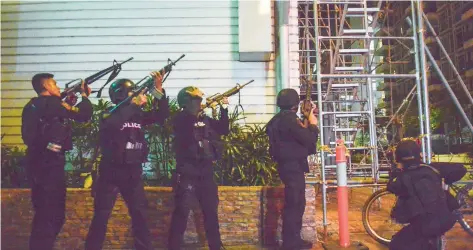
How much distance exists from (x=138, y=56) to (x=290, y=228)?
3.94 m

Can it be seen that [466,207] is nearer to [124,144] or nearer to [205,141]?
[205,141]

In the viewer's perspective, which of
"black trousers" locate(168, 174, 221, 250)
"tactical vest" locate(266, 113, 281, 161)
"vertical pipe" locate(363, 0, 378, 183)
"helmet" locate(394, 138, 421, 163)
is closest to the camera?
"helmet" locate(394, 138, 421, 163)

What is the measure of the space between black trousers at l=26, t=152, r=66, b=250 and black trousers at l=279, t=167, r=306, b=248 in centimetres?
226

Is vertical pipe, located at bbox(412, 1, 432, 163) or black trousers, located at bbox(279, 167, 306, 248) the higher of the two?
vertical pipe, located at bbox(412, 1, 432, 163)

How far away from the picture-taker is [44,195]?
12.7 ft

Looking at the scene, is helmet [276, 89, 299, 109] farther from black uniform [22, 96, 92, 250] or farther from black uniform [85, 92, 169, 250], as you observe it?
black uniform [22, 96, 92, 250]

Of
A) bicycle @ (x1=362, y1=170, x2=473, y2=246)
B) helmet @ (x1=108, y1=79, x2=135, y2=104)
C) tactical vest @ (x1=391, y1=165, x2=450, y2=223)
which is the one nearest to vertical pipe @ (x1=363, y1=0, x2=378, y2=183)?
bicycle @ (x1=362, y1=170, x2=473, y2=246)

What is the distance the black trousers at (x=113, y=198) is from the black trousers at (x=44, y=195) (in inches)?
13.7

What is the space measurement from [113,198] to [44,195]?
605 mm

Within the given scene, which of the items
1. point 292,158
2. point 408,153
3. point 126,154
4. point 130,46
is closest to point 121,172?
point 126,154

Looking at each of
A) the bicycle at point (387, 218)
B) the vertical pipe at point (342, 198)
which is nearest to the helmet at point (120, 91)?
the vertical pipe at point (342, 198)

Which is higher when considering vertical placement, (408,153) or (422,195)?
(408,153)

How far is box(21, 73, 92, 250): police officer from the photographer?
3887 millimetres

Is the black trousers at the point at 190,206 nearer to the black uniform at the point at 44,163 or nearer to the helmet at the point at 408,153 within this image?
the black uniform at the point at 44,163
